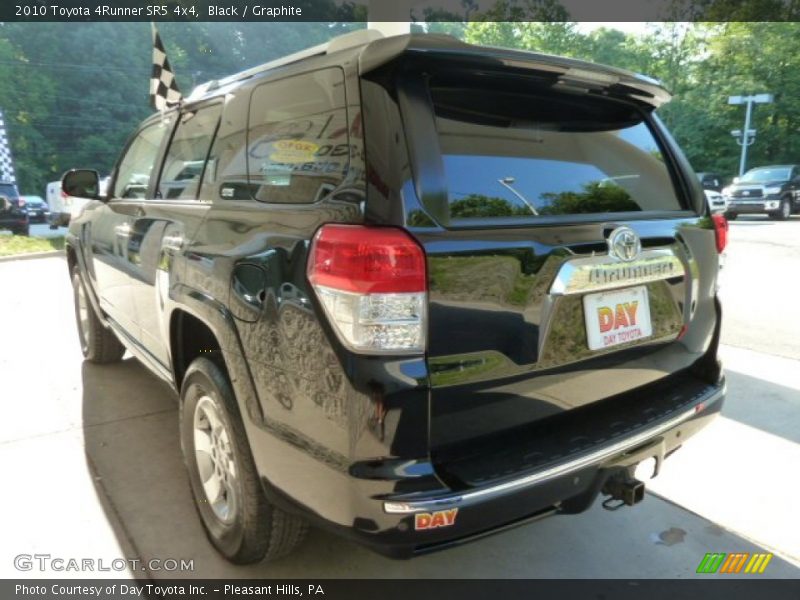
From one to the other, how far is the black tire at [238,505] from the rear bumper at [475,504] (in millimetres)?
176

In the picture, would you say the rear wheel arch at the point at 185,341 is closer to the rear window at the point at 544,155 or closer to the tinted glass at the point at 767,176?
the rear window at the point at 544,155

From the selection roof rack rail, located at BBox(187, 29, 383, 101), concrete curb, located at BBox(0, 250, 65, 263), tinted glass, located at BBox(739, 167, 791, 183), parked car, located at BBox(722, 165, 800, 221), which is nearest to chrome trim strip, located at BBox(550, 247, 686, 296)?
roof rack rail, located at BBox(187, 29, 383, 101)

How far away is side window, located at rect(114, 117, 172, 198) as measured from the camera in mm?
3295

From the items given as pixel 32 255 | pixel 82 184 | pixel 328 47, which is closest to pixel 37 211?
pixel 32 255

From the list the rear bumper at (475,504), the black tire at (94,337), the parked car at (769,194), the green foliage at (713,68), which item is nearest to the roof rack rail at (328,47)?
the rear bumper at (475,504)

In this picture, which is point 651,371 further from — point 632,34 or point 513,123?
point 632,34

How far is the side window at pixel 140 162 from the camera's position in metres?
3.29

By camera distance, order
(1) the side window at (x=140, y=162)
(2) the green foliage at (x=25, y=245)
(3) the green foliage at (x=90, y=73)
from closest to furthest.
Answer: (1) the side window at (x=140, y=162) → (2) the green foliage at (x=25, y=245) → (3) the green foliage at (x=90, y=73)

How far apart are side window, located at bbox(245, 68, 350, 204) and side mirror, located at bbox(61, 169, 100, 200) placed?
7.38 ft

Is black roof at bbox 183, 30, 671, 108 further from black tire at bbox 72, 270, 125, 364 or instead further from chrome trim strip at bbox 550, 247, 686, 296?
black tire at bbox 72, 270, 125, 364

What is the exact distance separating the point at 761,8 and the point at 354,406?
4180cm

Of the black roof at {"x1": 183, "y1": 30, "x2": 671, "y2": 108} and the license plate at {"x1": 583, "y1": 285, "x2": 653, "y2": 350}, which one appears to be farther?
the license plate at {"x1": 583, "y1": 285, "x2": 653, "y2": 350}

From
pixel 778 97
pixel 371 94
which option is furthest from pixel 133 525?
pixel 778 97

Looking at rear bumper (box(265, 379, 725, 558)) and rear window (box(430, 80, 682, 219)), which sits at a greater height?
rear window (box(430, 80, 682, 219))
